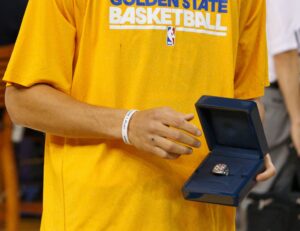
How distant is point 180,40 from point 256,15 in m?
0.31

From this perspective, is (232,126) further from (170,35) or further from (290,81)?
(290,81)

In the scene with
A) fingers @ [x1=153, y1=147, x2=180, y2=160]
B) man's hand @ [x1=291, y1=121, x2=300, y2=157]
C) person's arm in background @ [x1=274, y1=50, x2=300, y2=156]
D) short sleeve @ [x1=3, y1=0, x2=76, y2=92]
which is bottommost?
man's hand @ [x1=291, y1=121, x2=300, y2=157]

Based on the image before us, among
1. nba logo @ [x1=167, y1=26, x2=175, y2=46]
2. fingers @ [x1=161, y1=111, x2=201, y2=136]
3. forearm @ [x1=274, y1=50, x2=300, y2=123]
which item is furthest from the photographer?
forearm @ [x1=274, y1=50, x2=300, y2=123]

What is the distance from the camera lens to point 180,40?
1.95 metres

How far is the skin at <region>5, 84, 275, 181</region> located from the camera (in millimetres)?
1742

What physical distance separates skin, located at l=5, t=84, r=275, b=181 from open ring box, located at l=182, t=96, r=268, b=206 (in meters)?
0.06

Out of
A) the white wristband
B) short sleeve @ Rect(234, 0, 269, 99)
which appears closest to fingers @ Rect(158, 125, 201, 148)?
the white wristband

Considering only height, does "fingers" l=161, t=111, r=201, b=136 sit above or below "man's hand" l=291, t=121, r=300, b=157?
above

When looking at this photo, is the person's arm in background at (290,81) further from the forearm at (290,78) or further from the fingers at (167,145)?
the fingers at (167,145)

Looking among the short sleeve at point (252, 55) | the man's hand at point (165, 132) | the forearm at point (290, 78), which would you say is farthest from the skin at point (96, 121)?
the forearm at point (290, 78)

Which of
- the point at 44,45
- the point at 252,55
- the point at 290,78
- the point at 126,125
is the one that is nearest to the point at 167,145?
the point at 126,125

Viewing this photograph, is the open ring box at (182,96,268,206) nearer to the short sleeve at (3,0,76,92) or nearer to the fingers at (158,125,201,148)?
the fingers at (158,125,201,148)

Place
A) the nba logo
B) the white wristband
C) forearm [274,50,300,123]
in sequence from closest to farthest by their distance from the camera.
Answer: the white wristband < the nba logo < forearm [274,50,300,123]

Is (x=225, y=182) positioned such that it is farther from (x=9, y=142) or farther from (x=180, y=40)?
(x=9, y=142)
